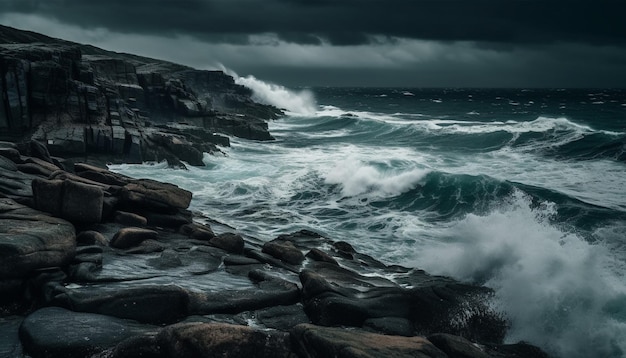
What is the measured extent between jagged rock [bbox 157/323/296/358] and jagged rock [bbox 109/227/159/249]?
256 inches

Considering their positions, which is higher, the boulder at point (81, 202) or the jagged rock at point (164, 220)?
the boulder at point (81, 202)

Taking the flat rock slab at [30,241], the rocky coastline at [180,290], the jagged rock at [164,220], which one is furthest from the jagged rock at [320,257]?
the flat rock slab at [30,241]

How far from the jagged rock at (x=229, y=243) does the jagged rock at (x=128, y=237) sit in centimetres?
207

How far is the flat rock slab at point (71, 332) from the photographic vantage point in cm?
837

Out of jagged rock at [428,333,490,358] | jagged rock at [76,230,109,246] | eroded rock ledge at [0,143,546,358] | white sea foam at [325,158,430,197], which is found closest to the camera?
eroded rock ledge at [0,143,546,358]

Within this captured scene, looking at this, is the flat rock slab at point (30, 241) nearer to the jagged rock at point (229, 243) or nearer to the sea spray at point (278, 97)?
the jagged rock at point (229, 243)

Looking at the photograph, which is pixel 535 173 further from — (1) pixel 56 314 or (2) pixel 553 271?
(1) pixel 56 314

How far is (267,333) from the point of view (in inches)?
335

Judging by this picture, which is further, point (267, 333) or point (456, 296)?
point (456, 296)

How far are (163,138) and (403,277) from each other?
23763 mm

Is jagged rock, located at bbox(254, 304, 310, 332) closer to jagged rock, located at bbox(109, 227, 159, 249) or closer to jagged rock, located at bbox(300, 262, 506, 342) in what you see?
jagged rock, located at bbox(300, 262, 506, 342)

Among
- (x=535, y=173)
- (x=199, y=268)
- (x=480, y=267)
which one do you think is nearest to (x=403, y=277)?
(x=480, y=267)

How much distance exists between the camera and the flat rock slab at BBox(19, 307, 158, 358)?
27.5 ft

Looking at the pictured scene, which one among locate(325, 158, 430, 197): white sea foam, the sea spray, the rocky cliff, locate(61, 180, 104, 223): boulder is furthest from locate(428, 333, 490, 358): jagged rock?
the sea spray
